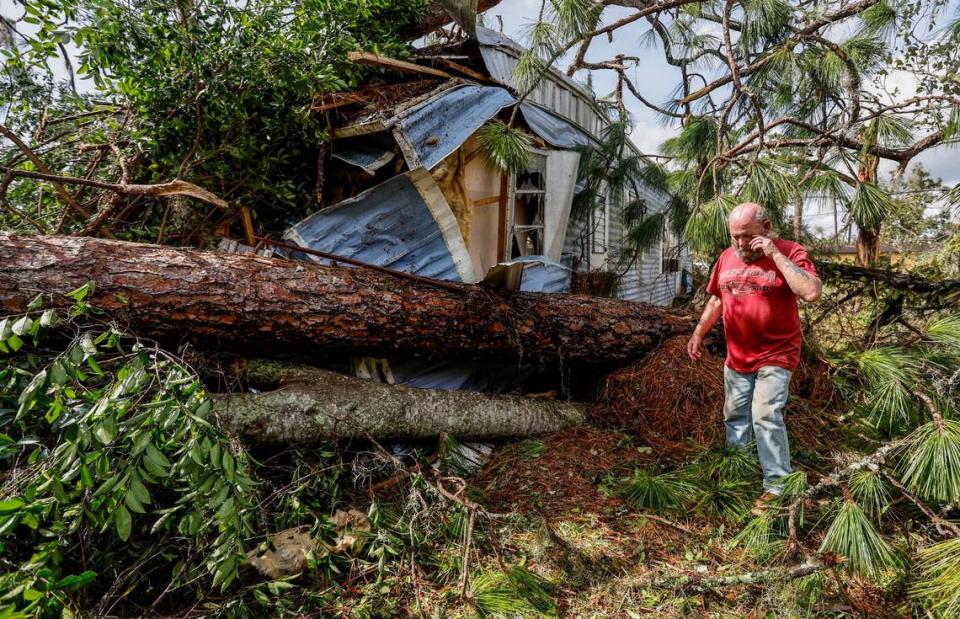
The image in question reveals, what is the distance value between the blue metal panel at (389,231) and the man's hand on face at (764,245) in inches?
97.8

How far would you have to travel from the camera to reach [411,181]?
13.5ft

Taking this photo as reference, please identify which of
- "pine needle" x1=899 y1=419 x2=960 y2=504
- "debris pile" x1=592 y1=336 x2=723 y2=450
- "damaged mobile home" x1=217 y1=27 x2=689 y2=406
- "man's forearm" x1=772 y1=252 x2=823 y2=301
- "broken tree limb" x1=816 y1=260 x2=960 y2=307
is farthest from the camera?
"damaged mobile home" x1=217 y1=27 x2=689 y2=406

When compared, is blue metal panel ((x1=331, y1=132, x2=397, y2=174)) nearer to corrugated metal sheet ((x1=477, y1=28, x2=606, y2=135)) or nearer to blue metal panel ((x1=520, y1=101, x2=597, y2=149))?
corrugated metal sheet ((x1=477, y1=28, x2=606, y2=135))

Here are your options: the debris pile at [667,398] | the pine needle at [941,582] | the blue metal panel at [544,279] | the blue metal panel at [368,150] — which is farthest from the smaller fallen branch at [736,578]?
the blue metal panel at [368,150]

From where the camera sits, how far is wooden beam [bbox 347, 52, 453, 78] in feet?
14.1

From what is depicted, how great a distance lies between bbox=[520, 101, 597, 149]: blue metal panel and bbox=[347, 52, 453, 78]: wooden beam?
978 millimetres

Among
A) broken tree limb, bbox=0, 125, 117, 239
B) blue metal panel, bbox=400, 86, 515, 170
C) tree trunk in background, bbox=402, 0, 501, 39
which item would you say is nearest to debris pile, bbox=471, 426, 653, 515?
blue metal panel, bbox=400, 86, 515, 170

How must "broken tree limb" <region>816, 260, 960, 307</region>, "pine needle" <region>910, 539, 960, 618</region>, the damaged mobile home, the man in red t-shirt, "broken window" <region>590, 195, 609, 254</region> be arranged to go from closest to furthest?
1. "pine needle" <region>910, 539, 960, 618</region>
2. the man in red t-shirt
3. "broken tree limb" <region>816, 260, 960, 307</region>
4. the damaged mobile home
5. "broken window" <region>590, 195, 609, 254</region>

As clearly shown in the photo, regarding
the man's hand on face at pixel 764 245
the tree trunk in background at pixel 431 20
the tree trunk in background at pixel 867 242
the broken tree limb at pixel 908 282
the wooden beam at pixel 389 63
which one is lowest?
the broken tree limb at pixel 908 282

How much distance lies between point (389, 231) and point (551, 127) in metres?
2.57

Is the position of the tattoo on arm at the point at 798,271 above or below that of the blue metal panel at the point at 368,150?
below

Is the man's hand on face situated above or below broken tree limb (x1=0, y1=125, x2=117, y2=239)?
below

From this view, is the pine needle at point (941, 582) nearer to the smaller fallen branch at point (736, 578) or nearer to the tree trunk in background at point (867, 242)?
the smaller fallen branch at point (736, 578)

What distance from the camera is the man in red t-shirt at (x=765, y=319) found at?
7.61 feet
